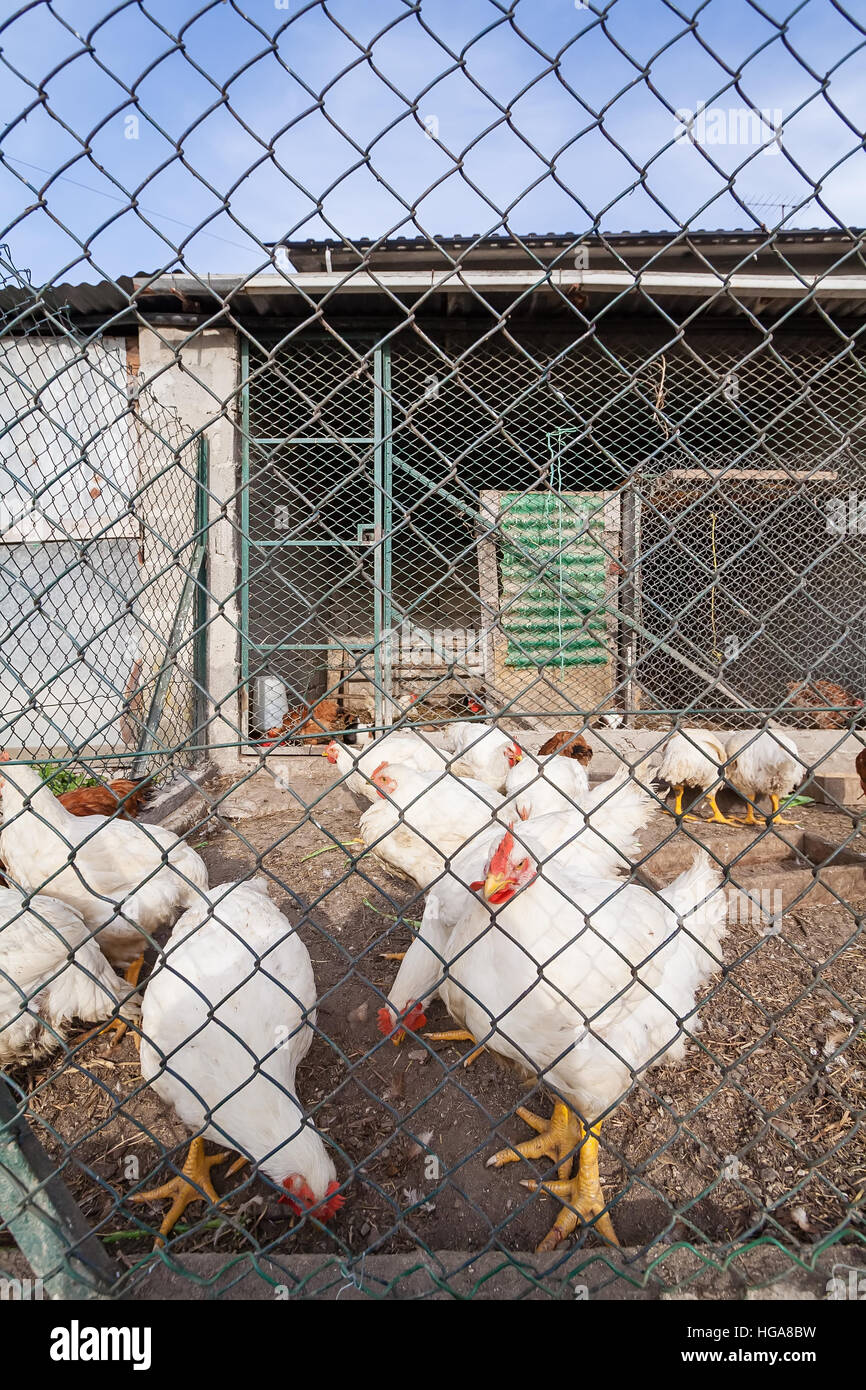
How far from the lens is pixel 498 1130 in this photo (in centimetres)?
196

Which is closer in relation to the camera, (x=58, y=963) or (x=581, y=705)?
(x=58, y=963)

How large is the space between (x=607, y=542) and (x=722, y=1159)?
5838 millimetres

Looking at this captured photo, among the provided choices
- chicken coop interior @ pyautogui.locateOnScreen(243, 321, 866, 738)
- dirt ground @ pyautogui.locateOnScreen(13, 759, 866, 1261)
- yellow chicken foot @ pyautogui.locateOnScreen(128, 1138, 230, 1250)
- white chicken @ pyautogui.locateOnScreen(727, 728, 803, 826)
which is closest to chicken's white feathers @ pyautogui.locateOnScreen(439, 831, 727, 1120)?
dirt ground @ pyautogui.locateOnScreen(13, 759, 866, 1261)

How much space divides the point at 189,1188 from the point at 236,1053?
19.3 inches

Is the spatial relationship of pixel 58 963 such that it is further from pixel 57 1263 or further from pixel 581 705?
pixel 581 705

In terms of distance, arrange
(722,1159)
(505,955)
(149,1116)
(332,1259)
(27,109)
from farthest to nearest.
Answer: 1. (149,1116)
2. (722,1159)
3. (505,955)
4. (332,1259)
5. (27,109)

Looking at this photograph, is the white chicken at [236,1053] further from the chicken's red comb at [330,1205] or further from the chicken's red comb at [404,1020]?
the chicken's red comb at [404,1020]

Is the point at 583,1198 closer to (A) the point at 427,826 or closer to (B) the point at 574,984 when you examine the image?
(B) the point at 574,984

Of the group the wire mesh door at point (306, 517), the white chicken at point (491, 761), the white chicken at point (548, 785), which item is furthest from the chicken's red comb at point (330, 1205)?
the wire mesh door at point (306, 517)

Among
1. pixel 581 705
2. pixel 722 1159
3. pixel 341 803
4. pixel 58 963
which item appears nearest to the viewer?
pixel 722 1159

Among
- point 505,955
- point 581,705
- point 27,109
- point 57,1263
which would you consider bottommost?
point 57,1263

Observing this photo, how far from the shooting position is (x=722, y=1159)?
5.89ft

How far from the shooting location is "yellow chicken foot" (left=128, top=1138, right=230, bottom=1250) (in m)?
1.72
